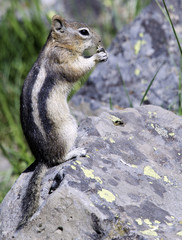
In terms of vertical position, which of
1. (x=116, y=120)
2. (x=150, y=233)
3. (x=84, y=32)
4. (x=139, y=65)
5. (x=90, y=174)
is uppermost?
(x=84, y=32)

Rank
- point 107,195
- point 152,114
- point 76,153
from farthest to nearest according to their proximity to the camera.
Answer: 1. point 152,114
2. point 76,153
3. point 107,195

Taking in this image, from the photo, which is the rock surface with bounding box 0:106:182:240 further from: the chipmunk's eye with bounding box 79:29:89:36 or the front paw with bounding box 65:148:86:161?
the chipmunk's eye with bounding box 79:29:89:36

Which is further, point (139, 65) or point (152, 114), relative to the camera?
point (139, 65)

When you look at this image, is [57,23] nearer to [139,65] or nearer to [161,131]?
[161,131]

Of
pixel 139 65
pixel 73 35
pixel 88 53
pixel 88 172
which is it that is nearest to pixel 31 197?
pixel 88 172

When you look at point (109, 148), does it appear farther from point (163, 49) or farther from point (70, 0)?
point (70, 0)

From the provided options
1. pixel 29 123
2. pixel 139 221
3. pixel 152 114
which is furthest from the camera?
pixel 152 114

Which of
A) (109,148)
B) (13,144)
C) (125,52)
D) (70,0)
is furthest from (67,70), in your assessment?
(70,0)

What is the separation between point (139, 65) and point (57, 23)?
1.91 metres

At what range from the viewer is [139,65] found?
606 centimetres

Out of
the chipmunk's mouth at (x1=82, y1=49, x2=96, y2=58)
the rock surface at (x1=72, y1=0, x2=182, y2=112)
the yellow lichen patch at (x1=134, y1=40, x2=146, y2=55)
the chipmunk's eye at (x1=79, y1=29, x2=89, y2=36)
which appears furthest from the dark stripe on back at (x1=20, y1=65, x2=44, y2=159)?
the yellow lichen patch at (x1=134, y1=40, x2=146, y2=55)

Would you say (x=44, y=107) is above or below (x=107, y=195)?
above

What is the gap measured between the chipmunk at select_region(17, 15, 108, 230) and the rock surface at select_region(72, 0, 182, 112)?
4.19 ft

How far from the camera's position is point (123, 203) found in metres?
3.03
